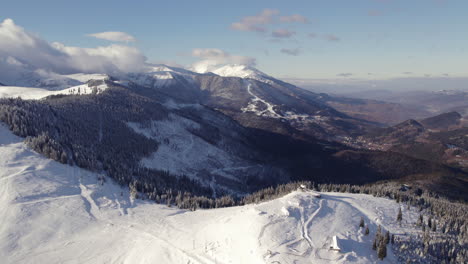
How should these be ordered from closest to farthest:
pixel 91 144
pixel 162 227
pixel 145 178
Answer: pixel 162 227
pixel 145 178
pixel 91 144

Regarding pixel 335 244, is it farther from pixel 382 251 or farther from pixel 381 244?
pixel 381 244

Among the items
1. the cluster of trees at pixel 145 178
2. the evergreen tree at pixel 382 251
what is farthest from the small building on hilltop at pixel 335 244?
the cluster of trees at pixel 145 178

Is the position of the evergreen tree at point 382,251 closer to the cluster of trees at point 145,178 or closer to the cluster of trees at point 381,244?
the cluster of trees at point 381,244

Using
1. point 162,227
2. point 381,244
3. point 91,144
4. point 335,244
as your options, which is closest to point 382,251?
→ point 381,244

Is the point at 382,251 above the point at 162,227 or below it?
above

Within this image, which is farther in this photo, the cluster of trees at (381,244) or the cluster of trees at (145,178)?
the cluster of trees at (145,178)

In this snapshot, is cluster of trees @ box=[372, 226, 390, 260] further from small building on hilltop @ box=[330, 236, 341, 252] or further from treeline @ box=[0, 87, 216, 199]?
treeline @ box=[0, 87, 216, 199]

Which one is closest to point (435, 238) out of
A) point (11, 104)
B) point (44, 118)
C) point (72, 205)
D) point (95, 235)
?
point (95, 235)

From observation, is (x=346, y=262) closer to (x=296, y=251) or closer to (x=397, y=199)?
(x=296, y=251)
